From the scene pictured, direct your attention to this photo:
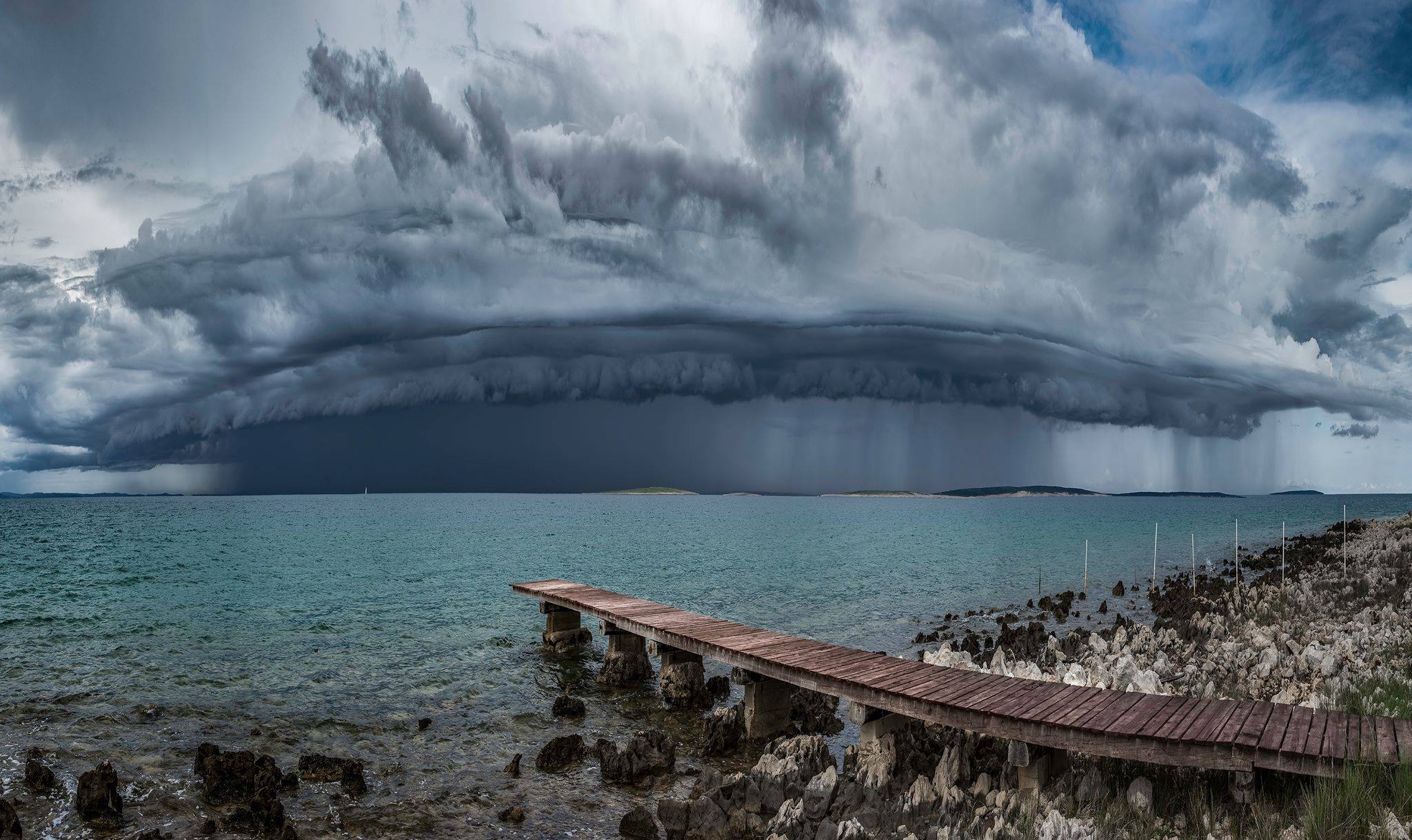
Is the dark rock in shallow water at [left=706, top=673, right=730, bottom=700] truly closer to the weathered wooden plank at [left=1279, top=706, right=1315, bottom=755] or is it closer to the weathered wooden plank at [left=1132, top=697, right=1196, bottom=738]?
the weathered wooden plank at [left=1132, top=697, right=1196, bottom=738]

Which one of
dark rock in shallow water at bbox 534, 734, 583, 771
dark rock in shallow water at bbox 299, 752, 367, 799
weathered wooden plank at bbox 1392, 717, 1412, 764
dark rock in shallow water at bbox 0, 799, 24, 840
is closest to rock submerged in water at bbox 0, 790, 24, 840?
dark rock in shallow water at bbox 0, 799, 24, 840

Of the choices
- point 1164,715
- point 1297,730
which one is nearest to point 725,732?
point 1164,715

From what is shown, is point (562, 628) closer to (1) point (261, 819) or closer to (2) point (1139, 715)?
(1) point (261, 819)

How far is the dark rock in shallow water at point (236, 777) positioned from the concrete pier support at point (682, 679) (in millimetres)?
8232

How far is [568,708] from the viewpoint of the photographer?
1767cm

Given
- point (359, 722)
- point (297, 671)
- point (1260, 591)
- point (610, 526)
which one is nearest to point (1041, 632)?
point (1260, 591)

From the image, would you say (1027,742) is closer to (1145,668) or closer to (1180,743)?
(1180,743)

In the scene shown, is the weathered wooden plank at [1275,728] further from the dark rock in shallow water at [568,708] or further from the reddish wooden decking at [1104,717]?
the dark rock in shallow water at [568,708]

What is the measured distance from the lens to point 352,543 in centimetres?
7900

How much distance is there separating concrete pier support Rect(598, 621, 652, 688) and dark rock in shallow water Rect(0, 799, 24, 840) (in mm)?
11942

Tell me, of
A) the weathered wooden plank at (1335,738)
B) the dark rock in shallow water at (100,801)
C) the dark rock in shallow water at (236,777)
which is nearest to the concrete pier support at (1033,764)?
the weathered wooden plank at (1335,738)

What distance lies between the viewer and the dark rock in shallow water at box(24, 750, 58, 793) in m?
12.6

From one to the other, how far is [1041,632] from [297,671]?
22727 millimetres

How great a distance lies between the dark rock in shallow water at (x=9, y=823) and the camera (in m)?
10.7
